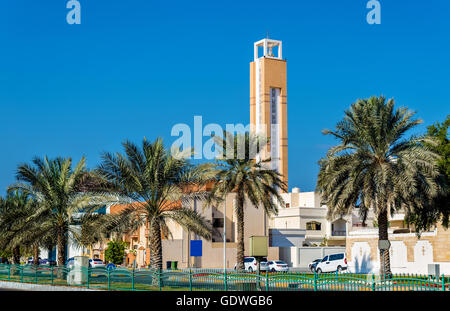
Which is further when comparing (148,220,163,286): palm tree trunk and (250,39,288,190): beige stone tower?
(250,39,288,190): beige stone tower

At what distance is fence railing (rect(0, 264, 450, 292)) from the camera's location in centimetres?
2125

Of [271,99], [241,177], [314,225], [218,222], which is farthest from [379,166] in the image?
[271,99]

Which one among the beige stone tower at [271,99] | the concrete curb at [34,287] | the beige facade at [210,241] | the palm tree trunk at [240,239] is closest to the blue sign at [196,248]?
the beige facade at [210,241]

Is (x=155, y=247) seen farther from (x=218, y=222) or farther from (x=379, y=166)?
(x=218, y=222)

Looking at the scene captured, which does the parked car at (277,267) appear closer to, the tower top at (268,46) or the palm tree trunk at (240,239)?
the palm tree trunk at (240,239)

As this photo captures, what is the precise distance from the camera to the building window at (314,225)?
3209 inches

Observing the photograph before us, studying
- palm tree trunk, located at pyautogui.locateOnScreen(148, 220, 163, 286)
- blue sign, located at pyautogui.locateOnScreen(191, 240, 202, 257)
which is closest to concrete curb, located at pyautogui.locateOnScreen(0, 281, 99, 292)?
palm tree trunk, located at pyautogui.locateOnScreen(148, 220, 163, 286)

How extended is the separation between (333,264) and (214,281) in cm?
2389

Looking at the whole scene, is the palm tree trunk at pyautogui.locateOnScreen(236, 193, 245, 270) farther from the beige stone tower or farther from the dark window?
the beige stone tower

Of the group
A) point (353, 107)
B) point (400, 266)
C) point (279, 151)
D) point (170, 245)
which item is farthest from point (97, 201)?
point (279, 151)

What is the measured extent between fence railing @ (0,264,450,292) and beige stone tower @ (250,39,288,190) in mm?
86405

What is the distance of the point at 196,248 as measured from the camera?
5834 cm

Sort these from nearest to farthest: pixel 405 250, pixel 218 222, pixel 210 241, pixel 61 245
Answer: pixel 61 245 → pixel 405 250 → pixel 210 241 → pixel 218 222
